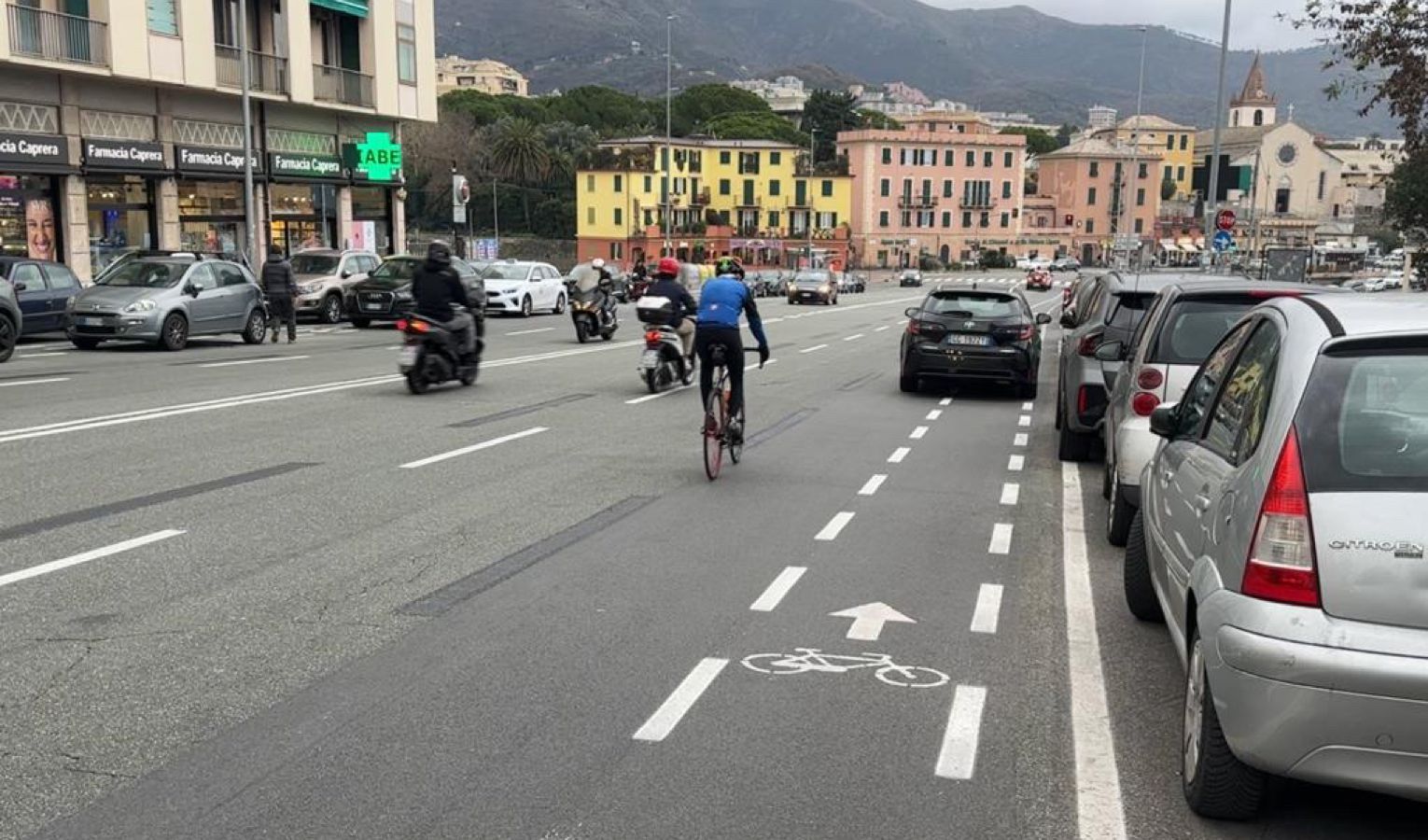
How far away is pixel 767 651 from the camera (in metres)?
5.69

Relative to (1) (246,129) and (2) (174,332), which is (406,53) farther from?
(2) (174,332)

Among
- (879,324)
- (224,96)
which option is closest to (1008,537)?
(879,324)

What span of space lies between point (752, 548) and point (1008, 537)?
1.84 m

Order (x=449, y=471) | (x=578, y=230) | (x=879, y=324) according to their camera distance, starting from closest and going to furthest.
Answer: (x=449, y=471) → (x=879, y=324) → (x=578, y=230)

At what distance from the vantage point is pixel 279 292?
80.4ft

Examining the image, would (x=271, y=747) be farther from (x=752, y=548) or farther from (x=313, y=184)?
(x=313, y=184)

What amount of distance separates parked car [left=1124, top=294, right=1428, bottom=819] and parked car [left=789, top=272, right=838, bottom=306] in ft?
163

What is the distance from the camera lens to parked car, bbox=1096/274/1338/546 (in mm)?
8273

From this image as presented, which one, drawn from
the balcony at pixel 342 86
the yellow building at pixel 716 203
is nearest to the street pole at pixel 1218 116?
the balcony at pixel 342 86

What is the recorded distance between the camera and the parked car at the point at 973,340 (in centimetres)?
1672

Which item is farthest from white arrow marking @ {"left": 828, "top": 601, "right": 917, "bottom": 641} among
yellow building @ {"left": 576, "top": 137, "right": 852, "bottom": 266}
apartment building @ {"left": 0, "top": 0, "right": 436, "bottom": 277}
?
yellow building @ {"left": 576, "top": 137, "right": 852, "bottom": 266}

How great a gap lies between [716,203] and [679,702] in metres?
117

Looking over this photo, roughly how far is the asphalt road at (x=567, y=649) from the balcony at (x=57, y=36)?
805 inches

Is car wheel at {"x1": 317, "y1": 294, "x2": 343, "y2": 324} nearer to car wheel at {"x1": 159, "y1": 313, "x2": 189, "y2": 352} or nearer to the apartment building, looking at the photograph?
the apartment building
